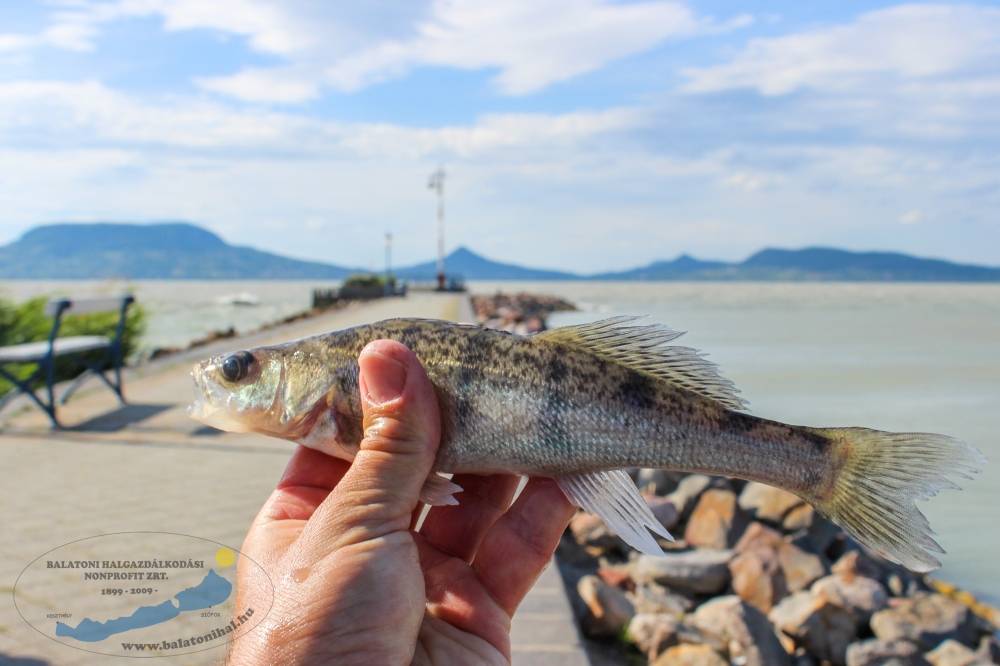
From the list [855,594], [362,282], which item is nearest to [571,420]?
[855,594]

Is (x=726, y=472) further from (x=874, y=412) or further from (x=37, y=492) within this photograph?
(x=874, y=412)

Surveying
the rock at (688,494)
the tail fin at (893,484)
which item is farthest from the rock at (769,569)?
the tail fin at (893,484)

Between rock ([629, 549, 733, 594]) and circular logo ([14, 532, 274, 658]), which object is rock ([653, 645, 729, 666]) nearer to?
rock ([629, 549, 733, 594])

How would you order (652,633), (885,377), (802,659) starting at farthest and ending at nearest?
(885,377) → (802,659) → (652,633)

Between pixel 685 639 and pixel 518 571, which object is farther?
pixel 685 639

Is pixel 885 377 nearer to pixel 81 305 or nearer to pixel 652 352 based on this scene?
pixel 81 305

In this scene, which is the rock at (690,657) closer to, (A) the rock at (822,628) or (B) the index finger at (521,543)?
(A) the rock at (822,628)

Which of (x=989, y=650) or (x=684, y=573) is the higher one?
(x=684, y=573)

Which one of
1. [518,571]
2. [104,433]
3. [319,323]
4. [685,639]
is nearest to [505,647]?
[518,571]
